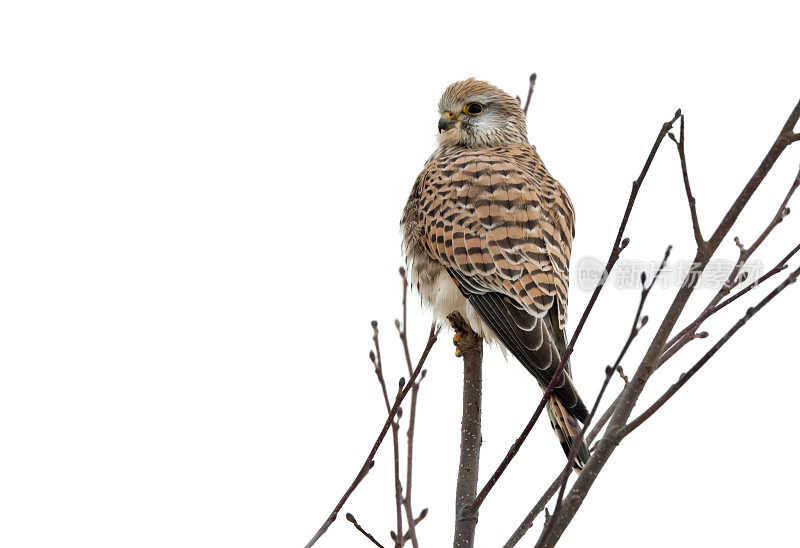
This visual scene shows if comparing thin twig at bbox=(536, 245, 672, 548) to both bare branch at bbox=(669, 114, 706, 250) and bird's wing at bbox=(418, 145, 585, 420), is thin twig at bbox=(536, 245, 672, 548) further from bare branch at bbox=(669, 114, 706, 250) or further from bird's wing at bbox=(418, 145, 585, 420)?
bird's wing at bbox=(418, 145, 585, 420)

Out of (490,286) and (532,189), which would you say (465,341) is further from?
(532,189)

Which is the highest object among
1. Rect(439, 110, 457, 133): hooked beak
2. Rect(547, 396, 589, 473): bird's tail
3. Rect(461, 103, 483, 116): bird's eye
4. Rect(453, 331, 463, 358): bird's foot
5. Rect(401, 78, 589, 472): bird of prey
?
Rect(461, 103, 483, 116): bird's eye

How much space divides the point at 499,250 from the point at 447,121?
123 centimetres

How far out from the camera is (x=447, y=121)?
4992mm

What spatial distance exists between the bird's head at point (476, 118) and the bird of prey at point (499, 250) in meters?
0.28

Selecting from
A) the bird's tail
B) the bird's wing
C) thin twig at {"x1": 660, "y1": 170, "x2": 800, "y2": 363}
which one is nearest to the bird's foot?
the bird's wing

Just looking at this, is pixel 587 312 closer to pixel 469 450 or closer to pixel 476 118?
pixel 469 450

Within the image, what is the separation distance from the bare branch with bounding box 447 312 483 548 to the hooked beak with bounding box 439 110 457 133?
1.64 m

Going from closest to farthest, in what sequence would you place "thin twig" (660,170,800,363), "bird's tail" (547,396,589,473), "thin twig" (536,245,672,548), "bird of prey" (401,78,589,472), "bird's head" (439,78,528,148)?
"thin twig" (536,245,672,548)
"thin twig" (660,170,800,363)
"bird's tail" (547,396,589,473)
"bird of prey" (401,78,589,472)
"bird's head" (439,78,528,148)

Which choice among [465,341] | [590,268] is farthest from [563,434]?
[590,268]

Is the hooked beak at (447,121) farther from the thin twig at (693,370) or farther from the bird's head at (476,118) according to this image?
the thin twig at (693,370)

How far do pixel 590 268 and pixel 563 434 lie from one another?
936 millimetres

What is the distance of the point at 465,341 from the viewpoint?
150 inches

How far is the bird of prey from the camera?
372 cm
